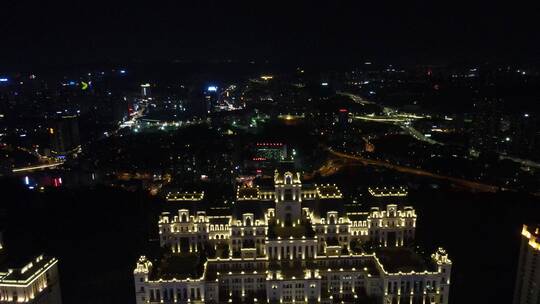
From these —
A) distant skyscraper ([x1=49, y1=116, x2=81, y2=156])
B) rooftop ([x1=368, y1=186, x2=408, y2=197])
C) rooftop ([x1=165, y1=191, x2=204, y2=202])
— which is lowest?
distant skyscraper ([x1=49, y1=116, x2=81, y2=156])

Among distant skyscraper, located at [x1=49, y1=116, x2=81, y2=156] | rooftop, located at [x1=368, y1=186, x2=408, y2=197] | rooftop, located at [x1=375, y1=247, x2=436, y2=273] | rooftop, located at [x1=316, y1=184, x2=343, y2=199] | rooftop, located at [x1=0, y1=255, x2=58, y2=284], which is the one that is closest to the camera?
rooftop, located at [x1=0, y1=255, x2=58, y2=284]

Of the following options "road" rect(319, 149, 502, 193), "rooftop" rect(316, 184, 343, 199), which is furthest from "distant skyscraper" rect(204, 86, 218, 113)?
"rooftop" rect(316, 184, 343, 199)

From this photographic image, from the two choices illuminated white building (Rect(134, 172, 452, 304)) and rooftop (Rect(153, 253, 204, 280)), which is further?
rooftop (Rect(153, 253, 204, 280))

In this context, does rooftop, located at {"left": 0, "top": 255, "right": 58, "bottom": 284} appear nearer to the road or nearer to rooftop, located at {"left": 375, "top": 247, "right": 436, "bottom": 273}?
rooftop, located at {"left": 375, "top": 247, "right": 436, "bottom": 273}

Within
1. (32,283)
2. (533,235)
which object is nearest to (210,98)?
(32,283)

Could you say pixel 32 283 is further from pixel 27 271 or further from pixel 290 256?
pixel 290 256

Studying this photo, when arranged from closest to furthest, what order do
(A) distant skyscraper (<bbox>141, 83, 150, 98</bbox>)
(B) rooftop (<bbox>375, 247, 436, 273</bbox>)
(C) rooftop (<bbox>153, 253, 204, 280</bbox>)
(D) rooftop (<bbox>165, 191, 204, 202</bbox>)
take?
1. (C) rooftop (<bbox>153, 253, 204, 280</bbox>)
2. (B) rooftop (<bbox>375, 247, 436, 273</bbox>)
3. (D) rooftop (<bbox>165, 191, 204, 202</bbox>)
4. (A) distant skyscraper (<bbox>141, 83, 150, 98</bbox>)

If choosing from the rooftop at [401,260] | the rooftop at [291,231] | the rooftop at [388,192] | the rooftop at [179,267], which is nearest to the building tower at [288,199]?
the rooftop at [291,231]
